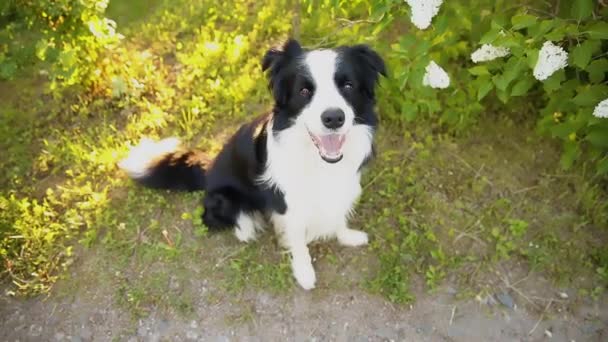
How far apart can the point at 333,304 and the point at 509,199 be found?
1483mm

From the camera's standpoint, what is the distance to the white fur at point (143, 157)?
325 centimetres

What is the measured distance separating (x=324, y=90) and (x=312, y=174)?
540 mm

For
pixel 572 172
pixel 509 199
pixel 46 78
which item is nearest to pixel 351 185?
pixel 509 199

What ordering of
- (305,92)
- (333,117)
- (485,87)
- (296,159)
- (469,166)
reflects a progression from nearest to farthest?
(333,117) → (305,92) → (296,159) → (485,87) → (469,166)

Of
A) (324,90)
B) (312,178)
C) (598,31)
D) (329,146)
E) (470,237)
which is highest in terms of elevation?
(598,31)

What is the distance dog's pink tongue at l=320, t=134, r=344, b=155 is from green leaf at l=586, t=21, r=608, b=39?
1329 millimetres

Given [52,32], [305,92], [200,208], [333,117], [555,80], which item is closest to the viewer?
[333,117]

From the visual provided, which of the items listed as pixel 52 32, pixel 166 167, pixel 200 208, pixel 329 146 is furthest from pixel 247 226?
pixel 52 32

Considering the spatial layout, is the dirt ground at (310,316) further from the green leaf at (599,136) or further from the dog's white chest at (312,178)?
the green leaf at (599,136)

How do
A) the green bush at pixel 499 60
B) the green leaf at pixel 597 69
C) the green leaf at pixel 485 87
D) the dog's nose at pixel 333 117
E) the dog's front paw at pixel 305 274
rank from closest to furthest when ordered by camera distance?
1. the dog's nose at pixel 333 117
2. the green bush at pixel 499 60
3. the green leaf at pixel 597 69
4. the green leaf at pixel 485 87
5. the dog's front paw at pixel 305 274

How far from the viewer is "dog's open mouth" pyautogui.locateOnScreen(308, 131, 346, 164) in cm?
238

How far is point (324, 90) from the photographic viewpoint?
7.45 feet

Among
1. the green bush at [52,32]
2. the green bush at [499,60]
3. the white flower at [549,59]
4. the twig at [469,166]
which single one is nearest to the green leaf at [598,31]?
the green bush at [499,60]

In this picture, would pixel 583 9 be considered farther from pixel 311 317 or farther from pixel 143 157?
pixel 143 157
